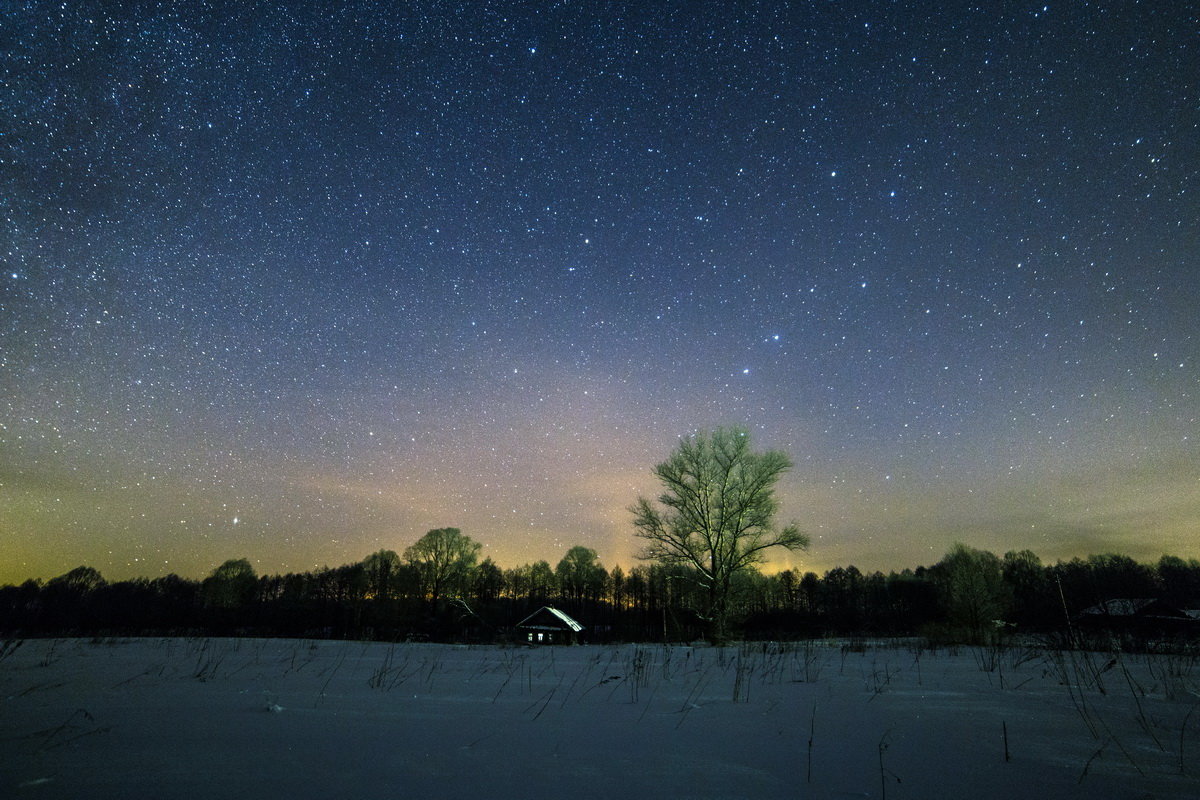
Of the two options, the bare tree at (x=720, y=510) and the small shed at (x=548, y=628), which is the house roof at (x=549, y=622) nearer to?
the small shed at (x=548, y=628)

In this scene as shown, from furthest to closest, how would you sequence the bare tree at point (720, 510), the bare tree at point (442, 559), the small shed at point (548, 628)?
the bare tree at point (442, 559), the small shed at point (548, 628), the bare tree at point (720, 510)

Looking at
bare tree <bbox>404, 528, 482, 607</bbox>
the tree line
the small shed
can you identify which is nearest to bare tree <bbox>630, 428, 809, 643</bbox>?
the tree line

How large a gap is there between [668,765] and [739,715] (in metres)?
1.53

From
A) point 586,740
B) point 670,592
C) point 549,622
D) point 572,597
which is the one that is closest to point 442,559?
point 549,622

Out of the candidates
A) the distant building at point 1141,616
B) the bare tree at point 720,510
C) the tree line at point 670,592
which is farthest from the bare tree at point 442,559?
the distant building at point 1141,616

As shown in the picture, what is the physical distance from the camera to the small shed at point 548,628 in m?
35.2

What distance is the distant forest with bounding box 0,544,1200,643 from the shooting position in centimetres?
3762

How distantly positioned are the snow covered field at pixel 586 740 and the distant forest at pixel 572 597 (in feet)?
68.1

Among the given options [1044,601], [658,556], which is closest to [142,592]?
[658,556]

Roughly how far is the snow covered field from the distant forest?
817 inches

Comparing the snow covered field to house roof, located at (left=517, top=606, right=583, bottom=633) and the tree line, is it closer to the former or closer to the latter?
the tree line

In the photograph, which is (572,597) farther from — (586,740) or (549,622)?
(586,740)

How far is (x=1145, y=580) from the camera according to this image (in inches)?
2689

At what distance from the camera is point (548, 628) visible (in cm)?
3641
